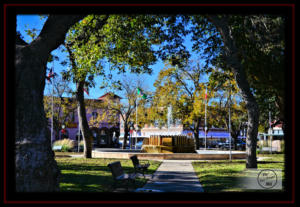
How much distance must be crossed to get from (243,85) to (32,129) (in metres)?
8.83

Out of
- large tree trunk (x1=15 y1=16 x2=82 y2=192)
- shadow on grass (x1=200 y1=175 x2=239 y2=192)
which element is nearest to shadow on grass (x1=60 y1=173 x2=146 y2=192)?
shadow on grass (x1=200 y1=175 x2=239 y2=192)

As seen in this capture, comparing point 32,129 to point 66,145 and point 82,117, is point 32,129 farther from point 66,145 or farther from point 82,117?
point 66,145

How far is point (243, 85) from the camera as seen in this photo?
12711mm

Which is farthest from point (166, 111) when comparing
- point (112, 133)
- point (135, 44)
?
point (112, 133)

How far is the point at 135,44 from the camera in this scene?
15734 millimetres

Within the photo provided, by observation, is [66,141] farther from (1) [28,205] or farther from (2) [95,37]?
(1) [28,205]

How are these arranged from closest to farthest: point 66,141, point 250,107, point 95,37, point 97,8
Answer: point 97,8 < point 250,107 < point 95,37 < point 66,141

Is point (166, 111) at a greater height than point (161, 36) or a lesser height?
lesser

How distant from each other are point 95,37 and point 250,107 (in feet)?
25.8

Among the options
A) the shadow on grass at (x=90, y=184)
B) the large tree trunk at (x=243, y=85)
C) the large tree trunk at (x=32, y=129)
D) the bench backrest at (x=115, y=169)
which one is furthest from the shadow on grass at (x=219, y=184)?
the large tree trunk at (x=32, y=129)

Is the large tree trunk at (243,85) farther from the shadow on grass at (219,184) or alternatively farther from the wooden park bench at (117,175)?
the wooden park bench at (117,175)

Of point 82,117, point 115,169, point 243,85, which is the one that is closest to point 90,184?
point 115,169

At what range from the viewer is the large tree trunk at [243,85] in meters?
10.6

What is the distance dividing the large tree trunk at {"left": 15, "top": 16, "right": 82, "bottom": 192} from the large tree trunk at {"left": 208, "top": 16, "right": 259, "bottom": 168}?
5.83 m
